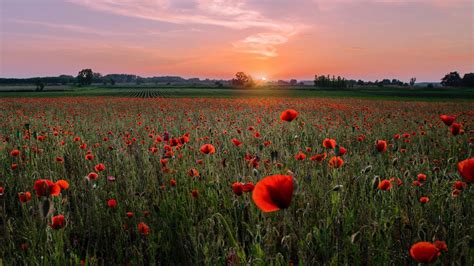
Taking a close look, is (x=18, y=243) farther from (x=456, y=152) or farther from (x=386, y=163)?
(x=456, y=152)

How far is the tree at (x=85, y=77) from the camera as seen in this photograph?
453ft

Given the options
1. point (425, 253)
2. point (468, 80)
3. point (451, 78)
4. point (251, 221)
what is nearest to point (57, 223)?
point (251, 221)

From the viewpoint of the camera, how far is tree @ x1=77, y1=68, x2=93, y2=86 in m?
138

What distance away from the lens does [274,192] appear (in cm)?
140

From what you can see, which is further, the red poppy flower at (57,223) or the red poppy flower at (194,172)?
the red poppy flower at (194,172)

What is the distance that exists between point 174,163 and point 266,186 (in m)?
2.88

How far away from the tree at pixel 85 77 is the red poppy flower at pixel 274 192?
150426 mm

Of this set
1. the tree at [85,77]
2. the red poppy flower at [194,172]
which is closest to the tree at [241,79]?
the tree at [85,77]

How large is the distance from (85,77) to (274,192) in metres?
152

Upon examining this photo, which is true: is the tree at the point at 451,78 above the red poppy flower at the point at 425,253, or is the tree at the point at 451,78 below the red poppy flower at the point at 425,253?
above

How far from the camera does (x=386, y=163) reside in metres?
5.15

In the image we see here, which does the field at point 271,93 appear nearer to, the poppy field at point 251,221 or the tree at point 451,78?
the poppy field at point 251,221

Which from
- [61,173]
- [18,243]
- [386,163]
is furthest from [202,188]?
[386,163]

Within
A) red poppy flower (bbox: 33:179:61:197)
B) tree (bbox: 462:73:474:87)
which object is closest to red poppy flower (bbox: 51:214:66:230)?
red poppy flower (bbox: 33:179:61:197)
